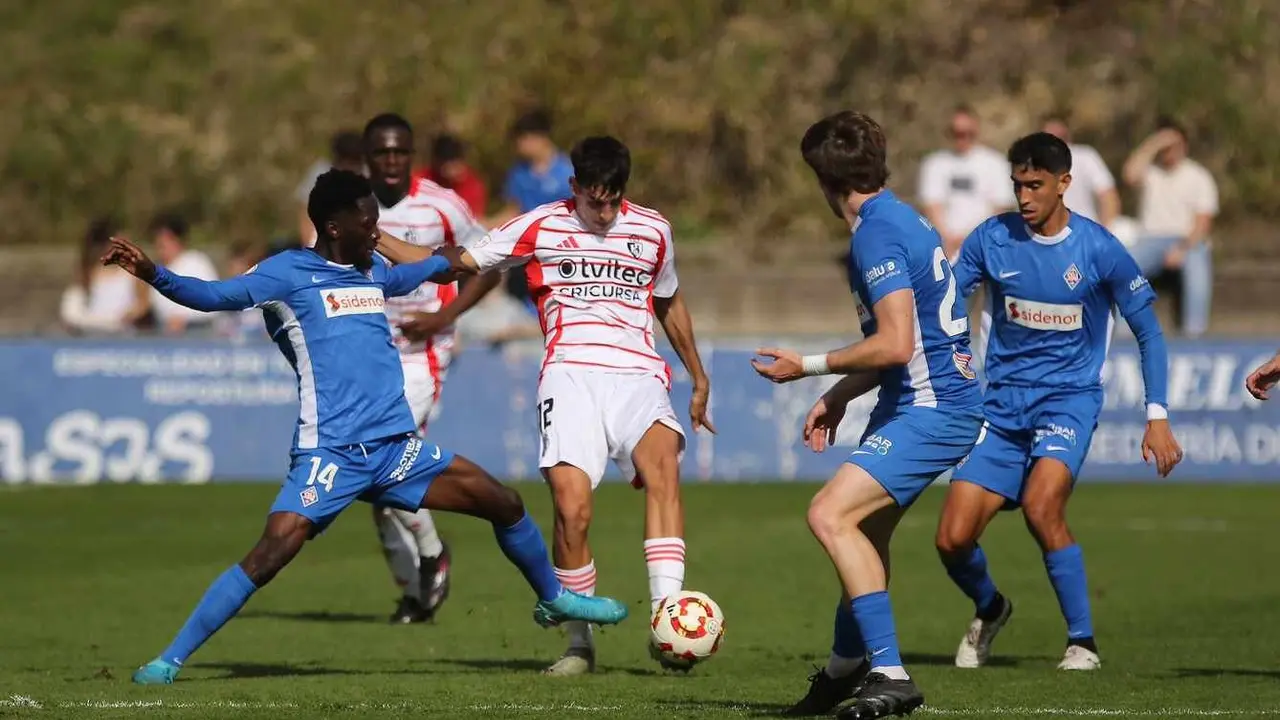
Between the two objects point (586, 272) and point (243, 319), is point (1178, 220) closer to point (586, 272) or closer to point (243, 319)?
point (243, 319)

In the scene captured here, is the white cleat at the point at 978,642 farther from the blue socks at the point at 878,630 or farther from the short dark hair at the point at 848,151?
the short dark hair at the point at 848,151

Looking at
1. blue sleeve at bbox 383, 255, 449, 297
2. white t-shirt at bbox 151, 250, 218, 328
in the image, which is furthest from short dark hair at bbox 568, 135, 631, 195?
white t-shirt at bbox 151, 250, 218, 328

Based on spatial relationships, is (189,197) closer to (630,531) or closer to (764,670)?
(630,531)

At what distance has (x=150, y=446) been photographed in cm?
1817

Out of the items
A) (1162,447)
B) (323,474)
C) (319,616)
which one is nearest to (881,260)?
(1162,447)

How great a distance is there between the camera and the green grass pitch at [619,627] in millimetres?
7832

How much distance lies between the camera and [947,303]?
302 inches

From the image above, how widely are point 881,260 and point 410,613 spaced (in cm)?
452

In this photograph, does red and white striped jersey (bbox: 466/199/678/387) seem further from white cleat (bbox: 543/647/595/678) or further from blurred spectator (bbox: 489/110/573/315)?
blurred spectator (bbox: 489/110/573/315)

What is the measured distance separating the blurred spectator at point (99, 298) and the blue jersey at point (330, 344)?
11.7 m

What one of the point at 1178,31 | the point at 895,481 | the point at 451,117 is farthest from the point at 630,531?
the point at 1178,31

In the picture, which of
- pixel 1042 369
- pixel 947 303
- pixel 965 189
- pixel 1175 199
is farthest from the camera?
pixel 1175 199

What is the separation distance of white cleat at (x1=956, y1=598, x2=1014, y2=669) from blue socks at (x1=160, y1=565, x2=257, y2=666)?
316 centimetres

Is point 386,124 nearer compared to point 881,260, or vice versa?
point 881,260
